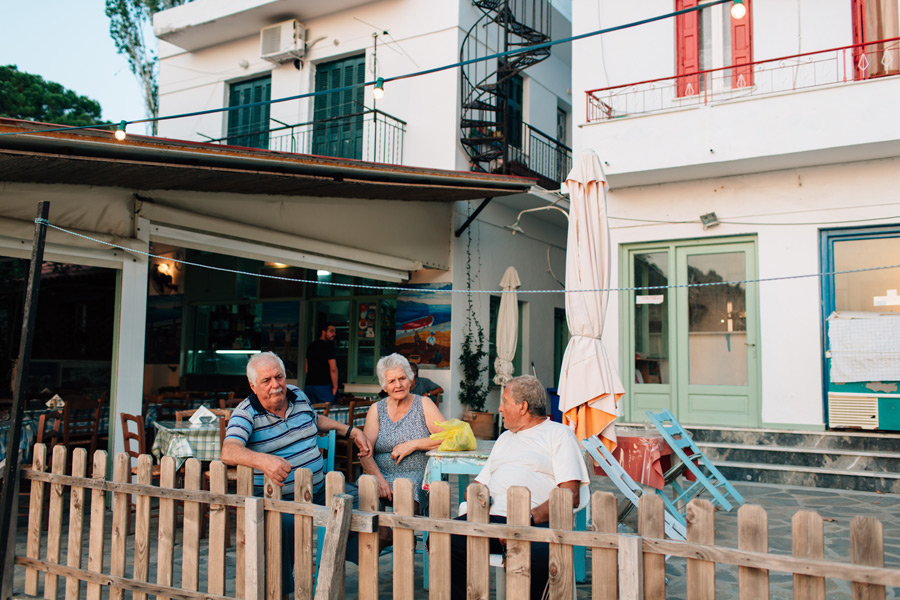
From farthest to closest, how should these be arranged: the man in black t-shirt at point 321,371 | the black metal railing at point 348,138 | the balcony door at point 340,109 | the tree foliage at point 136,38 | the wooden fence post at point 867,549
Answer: the tree foliage at point 136,38 < the balcony door at point 340,109 < the black metal railing at point 348,138 < the man in black t-shirt at point 321,371 < the wooden fence post at point 867,549

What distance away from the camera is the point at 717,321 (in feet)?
29.8

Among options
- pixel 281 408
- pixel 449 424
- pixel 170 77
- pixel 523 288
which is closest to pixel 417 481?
→ pixel 449 424

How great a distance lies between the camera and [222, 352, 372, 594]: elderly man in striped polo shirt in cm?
357

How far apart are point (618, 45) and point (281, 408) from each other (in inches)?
305

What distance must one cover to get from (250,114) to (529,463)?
11734mm

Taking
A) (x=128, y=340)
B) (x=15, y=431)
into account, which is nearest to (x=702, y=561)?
(x=15, y=431)

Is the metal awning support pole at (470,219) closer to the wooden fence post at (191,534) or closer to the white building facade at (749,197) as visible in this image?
the white building facade at (749,197)

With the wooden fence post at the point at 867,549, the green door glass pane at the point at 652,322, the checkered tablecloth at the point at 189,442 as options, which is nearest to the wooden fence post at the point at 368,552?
the wooden fence post at the point at 867,549

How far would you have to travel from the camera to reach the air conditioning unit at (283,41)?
12781 mm

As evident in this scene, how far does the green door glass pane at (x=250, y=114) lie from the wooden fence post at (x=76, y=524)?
10195mm

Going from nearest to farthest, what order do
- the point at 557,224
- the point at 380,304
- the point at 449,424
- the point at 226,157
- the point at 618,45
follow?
the point at 449,424 < the point at 226,157 < the point at 618,45 < the point at 380,304 < the point at 557,224

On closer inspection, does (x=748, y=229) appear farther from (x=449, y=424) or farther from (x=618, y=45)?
(x=449, y=424)

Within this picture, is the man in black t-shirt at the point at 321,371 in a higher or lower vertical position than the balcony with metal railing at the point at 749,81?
lower

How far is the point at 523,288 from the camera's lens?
13016 mm
